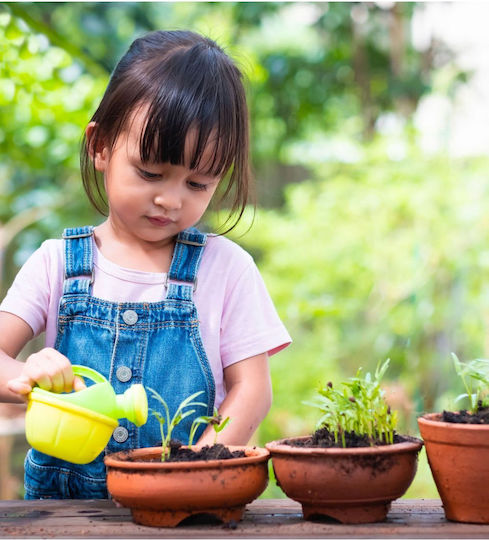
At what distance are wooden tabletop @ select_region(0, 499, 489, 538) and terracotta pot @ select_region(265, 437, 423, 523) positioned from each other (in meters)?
0.02

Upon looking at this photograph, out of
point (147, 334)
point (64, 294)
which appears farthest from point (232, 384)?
point (64, 294)

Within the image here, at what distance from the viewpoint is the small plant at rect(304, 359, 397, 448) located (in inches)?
44.8

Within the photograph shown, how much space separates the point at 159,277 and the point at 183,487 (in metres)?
0.58

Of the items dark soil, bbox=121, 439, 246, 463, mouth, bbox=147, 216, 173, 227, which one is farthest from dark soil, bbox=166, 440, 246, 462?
mouth, bbox=147, 216, 173, 227

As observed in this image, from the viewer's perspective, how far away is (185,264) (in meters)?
1.58

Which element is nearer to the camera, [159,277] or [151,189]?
[151,189]

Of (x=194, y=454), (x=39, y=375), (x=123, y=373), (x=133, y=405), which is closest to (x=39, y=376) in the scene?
(x=39, y=375)

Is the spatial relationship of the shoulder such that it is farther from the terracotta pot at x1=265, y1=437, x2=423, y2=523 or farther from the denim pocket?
the terracotta pot at x1=265, y1=437, x2=423, y2=523

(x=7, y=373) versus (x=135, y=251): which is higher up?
(x=135, y=251)

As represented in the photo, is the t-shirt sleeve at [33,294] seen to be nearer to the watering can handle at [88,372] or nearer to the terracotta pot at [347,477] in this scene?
the watering can handle at [88,372]

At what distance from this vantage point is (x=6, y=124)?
11.4 ft

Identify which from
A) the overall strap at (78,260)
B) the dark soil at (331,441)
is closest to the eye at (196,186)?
the overall strap at (78,260)

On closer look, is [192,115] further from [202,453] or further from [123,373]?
[202,453]

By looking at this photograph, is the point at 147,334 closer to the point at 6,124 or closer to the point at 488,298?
the point at 6,124
